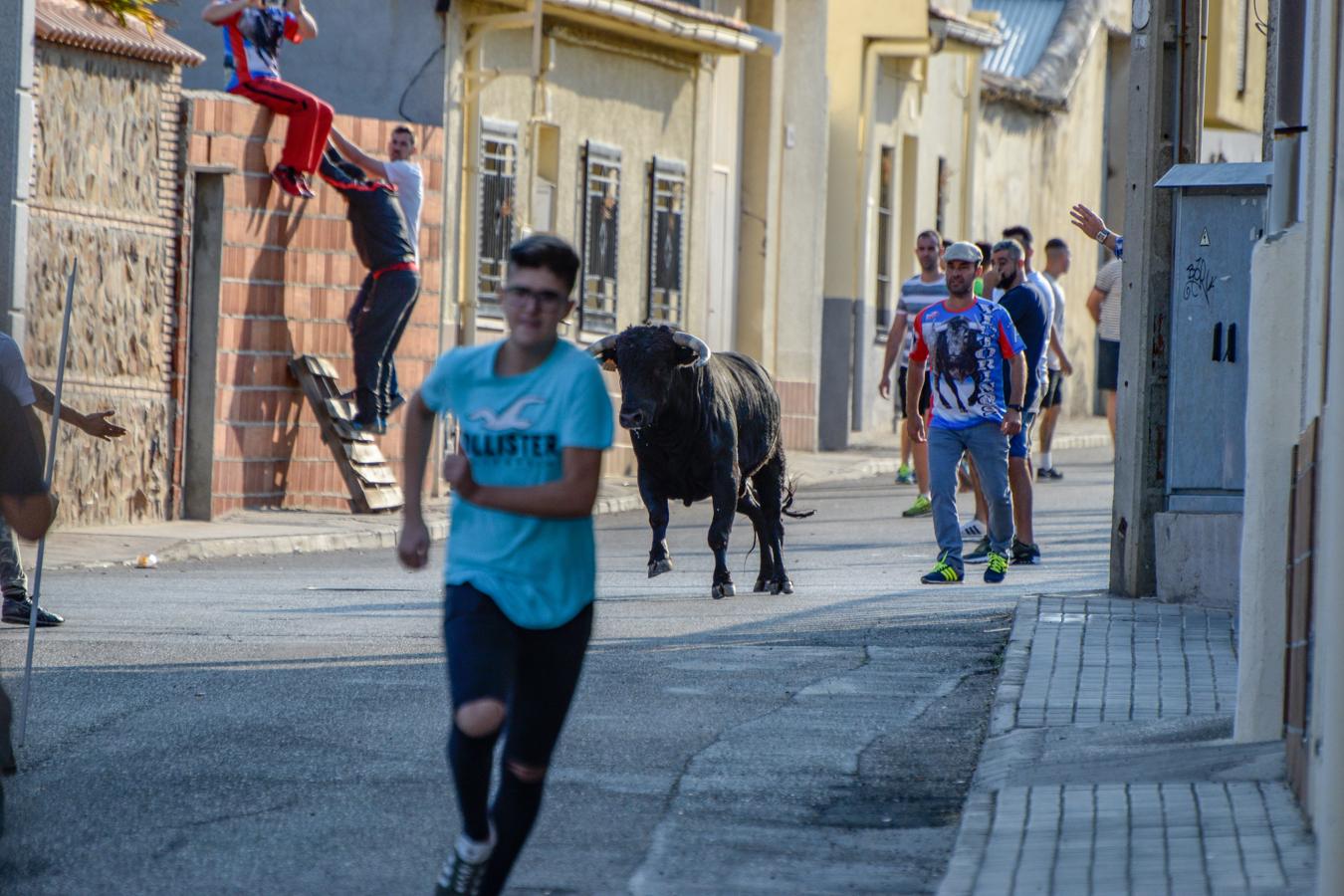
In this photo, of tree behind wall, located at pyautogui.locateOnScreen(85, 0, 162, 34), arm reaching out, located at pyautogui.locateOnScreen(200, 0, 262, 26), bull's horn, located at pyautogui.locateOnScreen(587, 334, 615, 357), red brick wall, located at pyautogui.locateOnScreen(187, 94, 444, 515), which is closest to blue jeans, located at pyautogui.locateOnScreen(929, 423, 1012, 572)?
bull's horn, located at pyautogui.locateOnScreen(587, 334, 615, 357)

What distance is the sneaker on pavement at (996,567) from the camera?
45.6 feet

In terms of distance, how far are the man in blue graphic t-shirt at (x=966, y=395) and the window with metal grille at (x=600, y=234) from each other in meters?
10.0

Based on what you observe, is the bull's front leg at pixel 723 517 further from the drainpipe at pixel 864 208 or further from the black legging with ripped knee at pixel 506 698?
the drainpipe at pixel 864 208

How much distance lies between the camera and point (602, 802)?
7547mm

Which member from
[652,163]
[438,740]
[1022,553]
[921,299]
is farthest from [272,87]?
[438,740]

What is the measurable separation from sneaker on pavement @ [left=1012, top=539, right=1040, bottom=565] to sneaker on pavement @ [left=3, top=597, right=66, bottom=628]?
Answer: 617cm

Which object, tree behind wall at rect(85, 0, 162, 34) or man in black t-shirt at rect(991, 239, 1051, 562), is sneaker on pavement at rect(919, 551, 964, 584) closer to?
man in black t-shirt at rect(991, 239, 1051, 562)

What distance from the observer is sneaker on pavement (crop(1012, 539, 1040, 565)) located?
600 inches

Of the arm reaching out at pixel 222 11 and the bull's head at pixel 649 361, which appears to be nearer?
the bull's head at pixel 649 361

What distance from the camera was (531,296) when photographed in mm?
5832

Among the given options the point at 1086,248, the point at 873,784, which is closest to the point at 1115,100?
the point at 1086,248

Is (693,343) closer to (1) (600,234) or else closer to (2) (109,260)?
(2) (109,260)

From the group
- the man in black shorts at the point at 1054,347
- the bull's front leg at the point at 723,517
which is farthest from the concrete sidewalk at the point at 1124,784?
the man in black shorts at the point at 1054,347

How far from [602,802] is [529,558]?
6.44 feet
